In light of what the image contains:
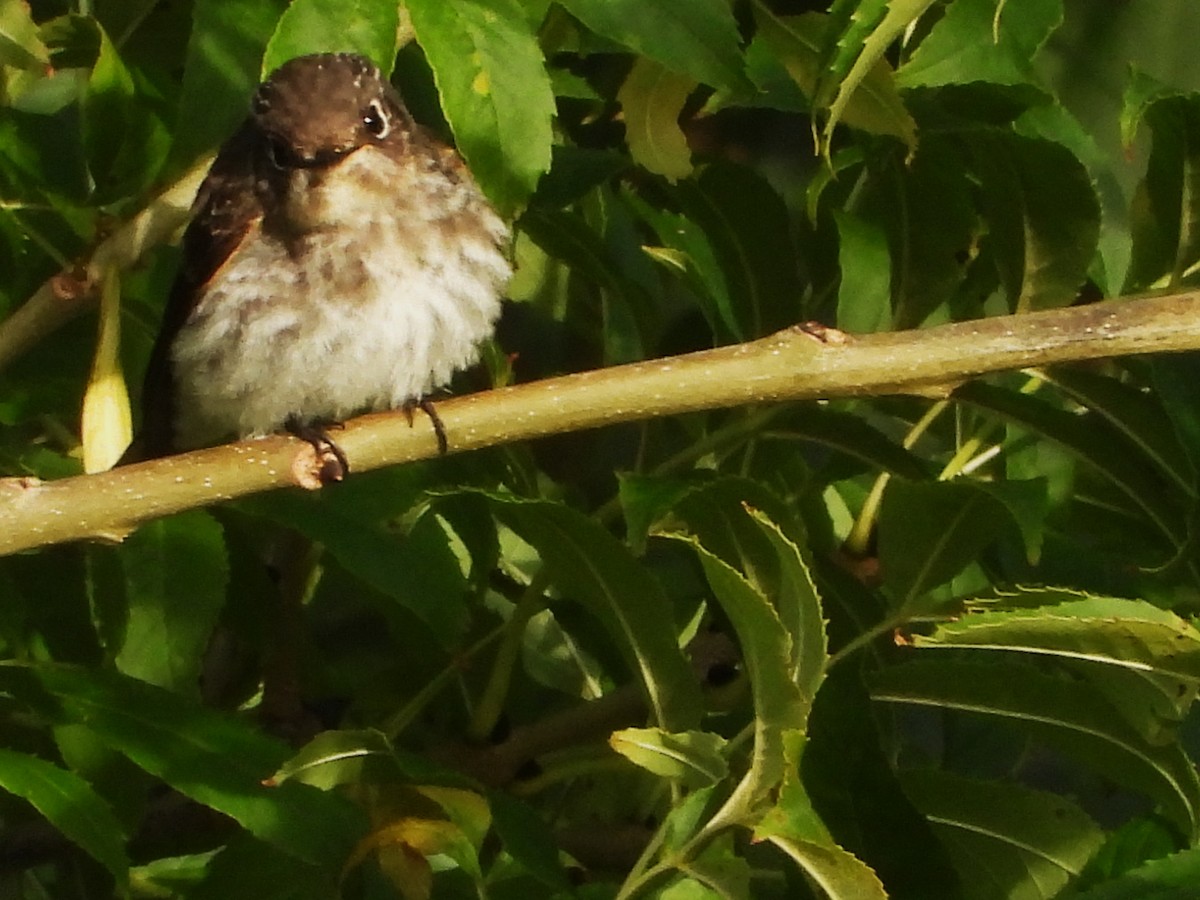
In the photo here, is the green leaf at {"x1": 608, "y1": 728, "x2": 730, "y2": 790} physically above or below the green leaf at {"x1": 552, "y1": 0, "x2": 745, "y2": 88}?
below

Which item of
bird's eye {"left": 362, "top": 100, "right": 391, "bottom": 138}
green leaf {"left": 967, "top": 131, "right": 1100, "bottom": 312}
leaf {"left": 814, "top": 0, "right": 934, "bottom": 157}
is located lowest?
bird's eye {"left": 362, "top": 100, "right": 391, "bottom": 138}

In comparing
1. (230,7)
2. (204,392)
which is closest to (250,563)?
(204,392)

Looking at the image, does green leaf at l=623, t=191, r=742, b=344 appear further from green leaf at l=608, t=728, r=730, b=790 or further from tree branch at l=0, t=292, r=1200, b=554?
green leaf at l=608, t=728, r=730, b=790

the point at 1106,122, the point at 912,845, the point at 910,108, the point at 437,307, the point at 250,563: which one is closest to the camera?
the point at 912,845

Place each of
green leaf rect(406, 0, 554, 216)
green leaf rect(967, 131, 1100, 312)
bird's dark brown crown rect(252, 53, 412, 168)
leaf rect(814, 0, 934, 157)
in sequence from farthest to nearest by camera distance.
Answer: bird's dark brown crown rect(252, 53, 412, 168) → green leaf rect(967, 131, 1100, 312) → green leaf rect(406, 0, 554, 216) → leaf rect(814, 0, 934, 157)

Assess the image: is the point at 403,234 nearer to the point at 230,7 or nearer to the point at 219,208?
the point at 219,208

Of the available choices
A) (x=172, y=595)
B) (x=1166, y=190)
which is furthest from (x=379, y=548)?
(x=1166, y=190)

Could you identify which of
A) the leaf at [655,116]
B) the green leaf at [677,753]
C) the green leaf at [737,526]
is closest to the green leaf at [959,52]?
the leaf at [655,116]

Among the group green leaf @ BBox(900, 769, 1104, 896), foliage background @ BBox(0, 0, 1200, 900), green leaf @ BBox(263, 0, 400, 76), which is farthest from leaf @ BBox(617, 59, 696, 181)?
green leaf @ BBox(900, 769, 1104, 896)
